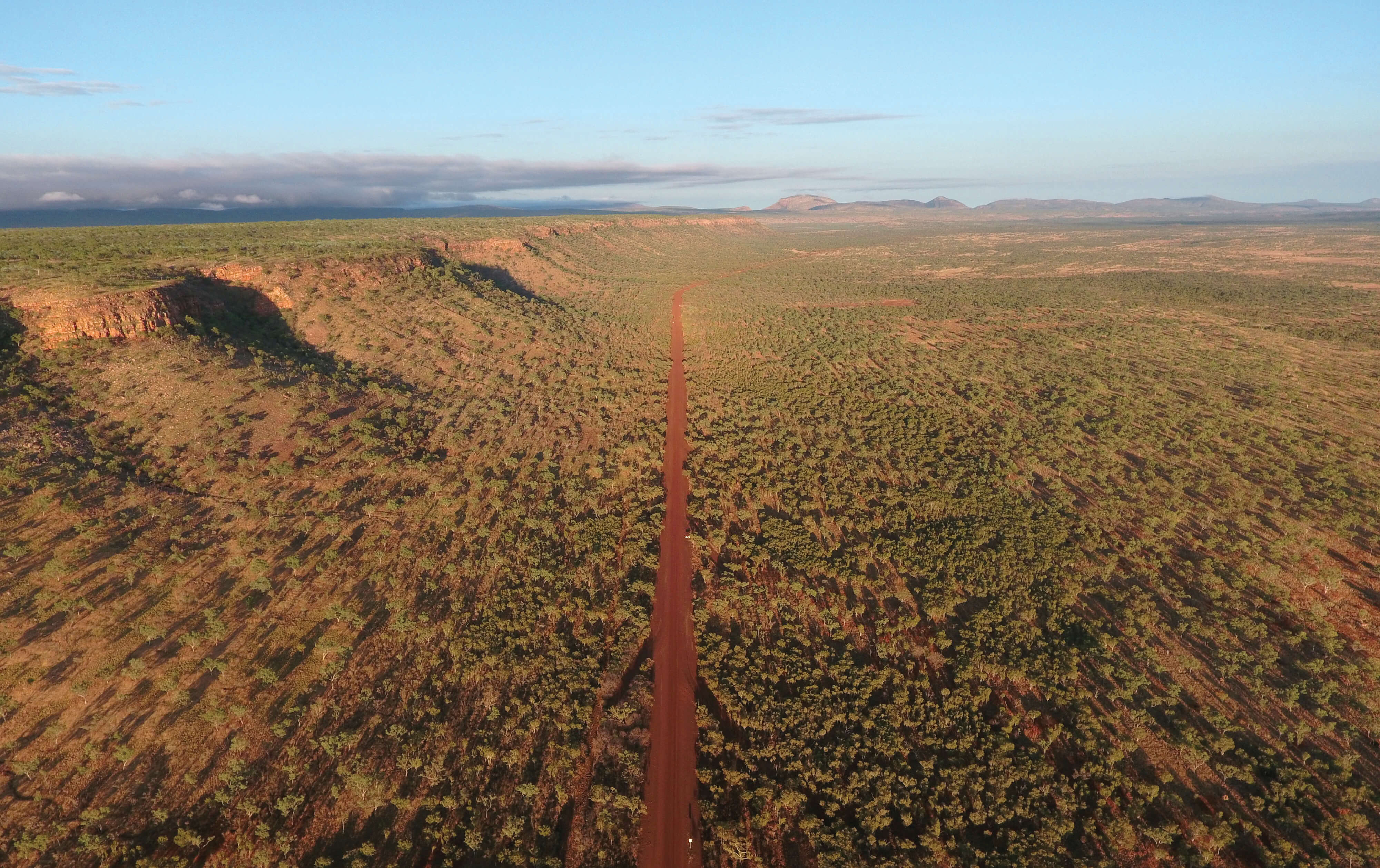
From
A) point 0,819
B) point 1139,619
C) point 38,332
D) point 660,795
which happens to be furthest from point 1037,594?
point 38,332

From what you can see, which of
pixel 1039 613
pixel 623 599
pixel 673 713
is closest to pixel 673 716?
pixel 673 713

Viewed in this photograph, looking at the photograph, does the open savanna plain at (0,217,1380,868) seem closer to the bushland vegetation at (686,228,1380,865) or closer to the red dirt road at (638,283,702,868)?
the bushland vegetation at (686,228,1380,865)

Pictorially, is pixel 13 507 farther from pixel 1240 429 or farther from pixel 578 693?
pixel 1240 429

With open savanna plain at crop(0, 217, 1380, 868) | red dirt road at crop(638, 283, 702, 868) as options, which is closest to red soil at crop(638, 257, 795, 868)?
red dirt road at crop(638, 283, 702, 868)

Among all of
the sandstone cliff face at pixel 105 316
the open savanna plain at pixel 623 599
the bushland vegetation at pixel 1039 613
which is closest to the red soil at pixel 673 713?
the open savanna plain at pixel 623 599

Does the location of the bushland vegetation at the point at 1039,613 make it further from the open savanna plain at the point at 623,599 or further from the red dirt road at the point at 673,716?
the red dirt road at the point at 673,716

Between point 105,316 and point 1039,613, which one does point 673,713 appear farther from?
point 105,316
